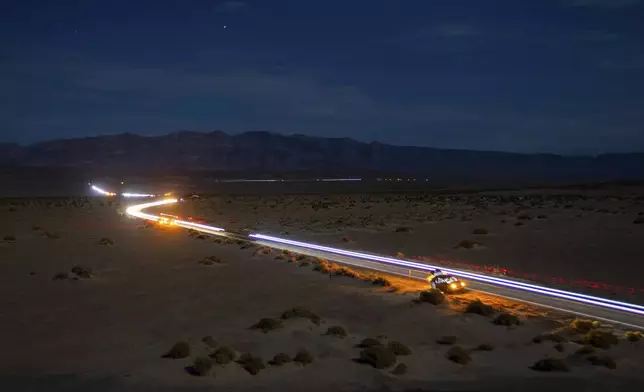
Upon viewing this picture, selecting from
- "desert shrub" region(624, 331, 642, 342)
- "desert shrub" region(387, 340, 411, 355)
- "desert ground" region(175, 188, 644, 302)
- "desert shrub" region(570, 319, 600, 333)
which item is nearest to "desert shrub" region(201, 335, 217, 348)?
"desert shrub" region(387, 340, 411, 355)

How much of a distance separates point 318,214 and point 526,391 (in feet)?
174

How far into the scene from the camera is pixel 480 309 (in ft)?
62.4

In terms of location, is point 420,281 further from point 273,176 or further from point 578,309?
point 273,176

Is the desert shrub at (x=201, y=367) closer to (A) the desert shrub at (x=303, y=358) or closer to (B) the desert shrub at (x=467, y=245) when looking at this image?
(A) the desert shrub at (x=303, y=358)

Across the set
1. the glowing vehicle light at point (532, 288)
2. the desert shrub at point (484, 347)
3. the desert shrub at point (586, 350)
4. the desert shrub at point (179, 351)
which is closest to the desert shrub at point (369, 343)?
the desert shrub at point (484, 347)

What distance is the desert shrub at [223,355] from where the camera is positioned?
14398mm

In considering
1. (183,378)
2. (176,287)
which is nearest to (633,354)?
(183,378)

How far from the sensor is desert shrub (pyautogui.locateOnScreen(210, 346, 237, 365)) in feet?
47.2

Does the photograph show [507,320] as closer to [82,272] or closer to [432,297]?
[432,297]

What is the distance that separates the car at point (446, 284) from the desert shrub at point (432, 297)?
92 cm

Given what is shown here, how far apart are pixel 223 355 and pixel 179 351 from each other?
1251 millimetres

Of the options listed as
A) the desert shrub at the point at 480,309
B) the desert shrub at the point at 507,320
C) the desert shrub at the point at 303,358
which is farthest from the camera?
the desert shrub at the point at 480,309

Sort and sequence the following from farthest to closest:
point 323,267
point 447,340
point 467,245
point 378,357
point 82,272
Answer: point 467,245
point 323,267
point 82,272
point 447,340
point 378,357

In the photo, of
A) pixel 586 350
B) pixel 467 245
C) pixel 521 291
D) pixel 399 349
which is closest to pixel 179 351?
pixel 399 349
